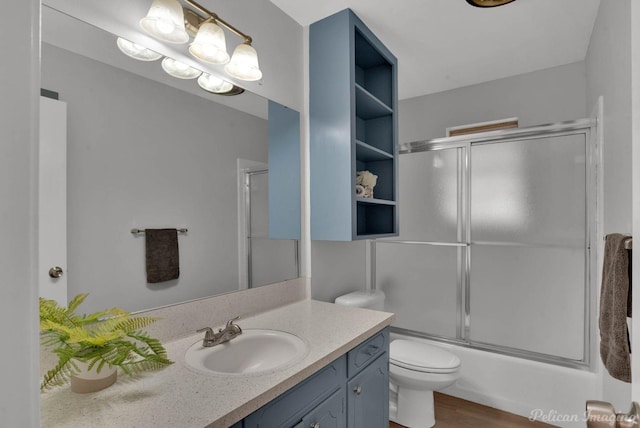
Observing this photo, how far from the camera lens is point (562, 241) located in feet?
7.20

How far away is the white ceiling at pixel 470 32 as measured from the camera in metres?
1.85

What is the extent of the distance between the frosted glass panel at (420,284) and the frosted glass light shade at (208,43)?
1.98m

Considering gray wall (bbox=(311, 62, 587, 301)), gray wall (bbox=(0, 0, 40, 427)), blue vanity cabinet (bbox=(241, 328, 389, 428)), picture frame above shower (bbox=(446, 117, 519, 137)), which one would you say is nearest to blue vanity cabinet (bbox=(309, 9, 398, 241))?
gray wall (bbox=(311, 62, 587, 301))

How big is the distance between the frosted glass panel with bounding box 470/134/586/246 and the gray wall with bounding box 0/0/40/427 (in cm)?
256

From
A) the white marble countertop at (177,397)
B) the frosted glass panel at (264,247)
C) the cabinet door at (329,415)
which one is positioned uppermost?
the frosted glass panel at (264,247)

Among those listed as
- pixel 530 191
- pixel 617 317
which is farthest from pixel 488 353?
pixel 617 317

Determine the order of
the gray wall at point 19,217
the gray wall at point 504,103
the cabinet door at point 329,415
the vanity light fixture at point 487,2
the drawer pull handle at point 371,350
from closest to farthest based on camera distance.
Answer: the gray wall at point 19,217 → the cabinet door at point 329,415 → the drawer pull handle at point 371,350 → the vanity light fixture at point 487,2 → the gray wall at point 504,103

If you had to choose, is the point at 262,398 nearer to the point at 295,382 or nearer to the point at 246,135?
the point at 295,382

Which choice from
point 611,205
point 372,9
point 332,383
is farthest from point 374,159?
point 332,383

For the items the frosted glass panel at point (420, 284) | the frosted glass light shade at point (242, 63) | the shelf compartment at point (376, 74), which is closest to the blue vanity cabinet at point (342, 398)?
the frosted glass panel at point (420, 284)

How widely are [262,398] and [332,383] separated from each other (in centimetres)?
41

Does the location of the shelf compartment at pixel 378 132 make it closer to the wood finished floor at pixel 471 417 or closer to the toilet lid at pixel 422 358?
the toilet lid at pixel 422 358

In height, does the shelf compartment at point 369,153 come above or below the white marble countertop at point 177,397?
above

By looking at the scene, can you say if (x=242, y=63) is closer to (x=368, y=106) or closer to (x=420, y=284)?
(x=368, y=106)
